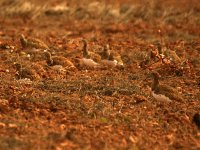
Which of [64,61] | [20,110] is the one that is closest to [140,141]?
[20,110]

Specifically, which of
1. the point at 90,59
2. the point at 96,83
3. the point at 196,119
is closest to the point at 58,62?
the point at 90,59

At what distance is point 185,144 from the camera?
350 inches

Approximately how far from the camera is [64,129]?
9.07 m

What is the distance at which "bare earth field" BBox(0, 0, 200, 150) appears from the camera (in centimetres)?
888

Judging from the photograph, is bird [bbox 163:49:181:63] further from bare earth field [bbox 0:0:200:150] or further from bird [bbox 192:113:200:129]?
bird [bbox 192:113:200:129]


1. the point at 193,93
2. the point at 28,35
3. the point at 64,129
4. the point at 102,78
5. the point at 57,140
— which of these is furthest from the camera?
the point at 28,35

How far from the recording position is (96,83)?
12.6 metres

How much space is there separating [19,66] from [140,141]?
493 cm

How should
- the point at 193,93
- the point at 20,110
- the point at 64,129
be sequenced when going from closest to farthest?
the point at 64,129, the point at 20,110, the point at 193,93

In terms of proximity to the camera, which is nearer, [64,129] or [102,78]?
[64,129]

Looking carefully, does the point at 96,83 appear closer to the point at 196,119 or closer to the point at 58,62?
the point at 58,62

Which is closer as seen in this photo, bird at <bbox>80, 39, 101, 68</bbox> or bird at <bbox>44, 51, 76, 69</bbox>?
bird at <bbox>44, 51, 76, 69</bbox>

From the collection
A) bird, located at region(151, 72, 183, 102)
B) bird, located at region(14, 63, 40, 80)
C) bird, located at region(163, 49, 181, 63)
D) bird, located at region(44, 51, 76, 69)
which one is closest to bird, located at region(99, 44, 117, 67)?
bird, located at region(44, 51, 76, 69)

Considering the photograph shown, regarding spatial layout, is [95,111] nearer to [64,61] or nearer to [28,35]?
[64,61]
